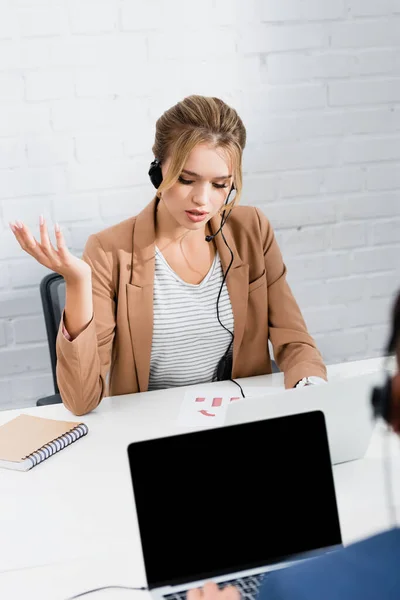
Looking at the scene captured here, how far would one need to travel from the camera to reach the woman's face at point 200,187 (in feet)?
5.47

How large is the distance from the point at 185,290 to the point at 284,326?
10.6 inches

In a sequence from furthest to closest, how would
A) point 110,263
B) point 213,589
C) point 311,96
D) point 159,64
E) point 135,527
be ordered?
1. point 311,96
2. point 159,64
3. point 110,263
4. point 135,527
5. point 213,589

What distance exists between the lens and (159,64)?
2.24m

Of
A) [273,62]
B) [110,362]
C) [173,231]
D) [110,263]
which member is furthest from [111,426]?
[273,62]

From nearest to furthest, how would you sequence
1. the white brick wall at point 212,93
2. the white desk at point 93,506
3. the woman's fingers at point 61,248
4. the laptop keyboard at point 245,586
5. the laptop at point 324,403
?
Result: the laptop keyboard at point 245,586 → the white desk at point 93,506 → the laptop at point 324,403 → the woman's fingers at point 61,248 → the white brick wall at point 212,93

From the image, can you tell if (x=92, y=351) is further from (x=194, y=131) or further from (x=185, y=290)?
(x=194, y=131)

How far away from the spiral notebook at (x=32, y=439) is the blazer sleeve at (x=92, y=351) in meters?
0.08

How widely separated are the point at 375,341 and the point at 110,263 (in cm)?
132

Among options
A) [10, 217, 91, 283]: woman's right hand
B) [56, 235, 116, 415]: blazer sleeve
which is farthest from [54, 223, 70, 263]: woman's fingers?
[56, 235, 116, 415]: blazer sleeve

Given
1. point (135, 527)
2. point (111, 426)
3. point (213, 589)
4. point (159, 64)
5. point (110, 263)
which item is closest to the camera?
point (213, 589)

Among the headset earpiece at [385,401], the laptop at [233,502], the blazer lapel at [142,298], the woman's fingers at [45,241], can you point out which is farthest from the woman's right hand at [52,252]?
the headset earpiece at [385,401]

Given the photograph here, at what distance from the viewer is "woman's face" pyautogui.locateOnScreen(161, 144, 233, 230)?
167 centimetres

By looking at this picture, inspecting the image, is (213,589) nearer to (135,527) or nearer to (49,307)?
(135,527)

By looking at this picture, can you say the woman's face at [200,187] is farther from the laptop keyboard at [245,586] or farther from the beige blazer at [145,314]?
the laptop keyboard at [245,586]
